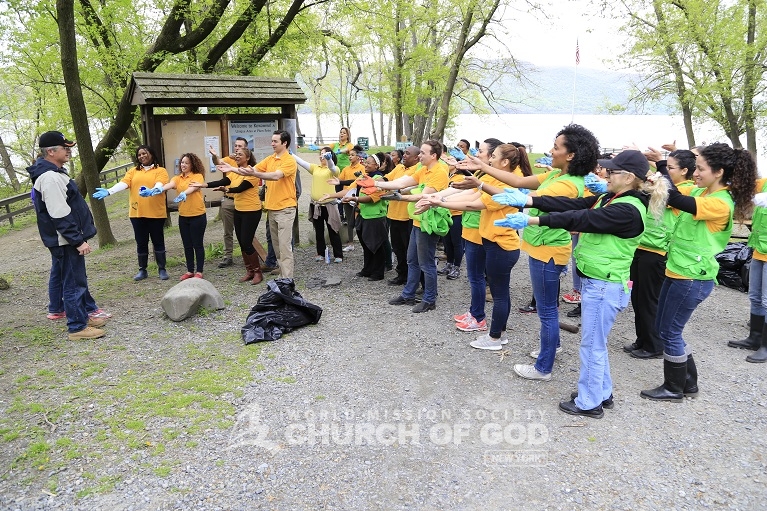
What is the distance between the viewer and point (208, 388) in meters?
4.30

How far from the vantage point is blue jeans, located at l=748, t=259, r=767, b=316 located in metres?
5.01

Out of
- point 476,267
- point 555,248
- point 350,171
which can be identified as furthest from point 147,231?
point 555,248

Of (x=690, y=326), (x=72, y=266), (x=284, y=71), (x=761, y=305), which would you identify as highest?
(x=284, y=71)

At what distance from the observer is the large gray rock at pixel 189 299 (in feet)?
19.2

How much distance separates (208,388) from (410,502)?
2122 mm

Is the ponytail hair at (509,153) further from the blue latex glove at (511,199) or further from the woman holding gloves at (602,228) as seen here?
the blue latex glove at (511,199)

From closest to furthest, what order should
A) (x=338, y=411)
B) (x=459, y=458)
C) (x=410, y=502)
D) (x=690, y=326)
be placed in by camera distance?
1. (x=410, y=502)
2. (x=459, y=458)
3. (x=338, y=411)
4. (x=690, y=326)

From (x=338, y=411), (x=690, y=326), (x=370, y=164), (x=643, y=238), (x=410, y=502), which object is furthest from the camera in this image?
(x=370, y=164)

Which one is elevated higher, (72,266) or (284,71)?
(284,71)

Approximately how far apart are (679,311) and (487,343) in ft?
5.79

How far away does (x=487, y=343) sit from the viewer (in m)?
5.14

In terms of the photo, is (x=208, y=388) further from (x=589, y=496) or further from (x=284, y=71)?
(x=284, y=71)

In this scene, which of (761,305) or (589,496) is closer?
(589,496)

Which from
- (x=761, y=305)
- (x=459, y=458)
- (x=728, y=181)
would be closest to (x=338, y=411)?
(x=459, y=458)
